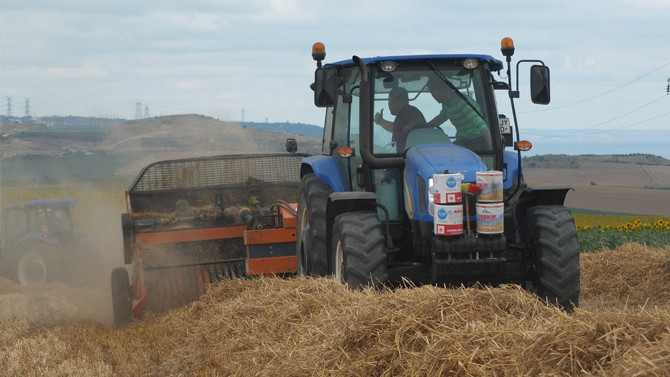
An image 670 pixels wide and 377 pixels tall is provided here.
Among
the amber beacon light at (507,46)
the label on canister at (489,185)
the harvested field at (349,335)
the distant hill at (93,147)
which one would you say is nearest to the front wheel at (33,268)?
the harvested field at (349,335)

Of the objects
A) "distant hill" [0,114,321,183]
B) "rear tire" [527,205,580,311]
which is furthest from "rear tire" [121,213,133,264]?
"distant hill" [0,114,321,183]

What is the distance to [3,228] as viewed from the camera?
48.0 feet

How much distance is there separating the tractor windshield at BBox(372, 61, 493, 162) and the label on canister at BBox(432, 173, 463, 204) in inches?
36.2

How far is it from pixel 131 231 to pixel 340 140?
3308 millimetres

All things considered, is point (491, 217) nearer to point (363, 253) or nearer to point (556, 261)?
point (556, 261)

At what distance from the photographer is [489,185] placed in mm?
6461

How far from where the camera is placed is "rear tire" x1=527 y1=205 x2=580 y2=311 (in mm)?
6621

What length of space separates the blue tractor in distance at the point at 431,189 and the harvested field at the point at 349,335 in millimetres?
542

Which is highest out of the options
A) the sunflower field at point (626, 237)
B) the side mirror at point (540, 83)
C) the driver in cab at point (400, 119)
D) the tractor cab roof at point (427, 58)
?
the tractor cab roof at point (427, 58)

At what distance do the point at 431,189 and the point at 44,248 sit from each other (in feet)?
31.9

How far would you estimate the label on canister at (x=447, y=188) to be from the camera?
6.45 metres

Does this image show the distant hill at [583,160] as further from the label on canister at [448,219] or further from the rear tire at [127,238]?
the label on canister at [448,219]

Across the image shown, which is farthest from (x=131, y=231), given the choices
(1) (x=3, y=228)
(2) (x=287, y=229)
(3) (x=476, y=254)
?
(1) (x=3, y=228)

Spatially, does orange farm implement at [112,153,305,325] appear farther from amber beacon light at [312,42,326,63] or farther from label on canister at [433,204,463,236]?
label on canister at [433,204,463,236]
